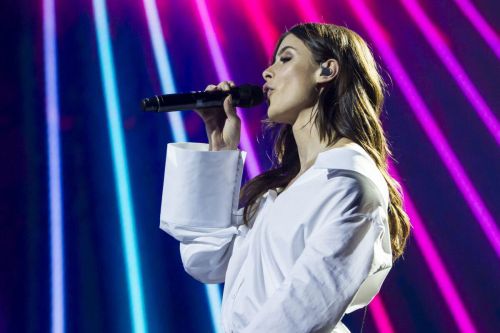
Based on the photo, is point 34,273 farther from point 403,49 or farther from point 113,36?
point 403,49

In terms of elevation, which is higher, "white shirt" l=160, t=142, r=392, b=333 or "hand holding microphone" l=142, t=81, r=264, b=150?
"hand holding microphone" l=142, t=81, r=264, b=150

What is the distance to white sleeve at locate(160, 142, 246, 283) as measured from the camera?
1.24 metres

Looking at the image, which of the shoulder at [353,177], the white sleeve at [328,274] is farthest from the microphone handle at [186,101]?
the white sleeve at [328,274]

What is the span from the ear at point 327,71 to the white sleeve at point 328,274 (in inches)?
12.0

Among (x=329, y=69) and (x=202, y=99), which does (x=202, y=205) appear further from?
(x=329, y=69)

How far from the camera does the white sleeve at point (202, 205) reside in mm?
1237

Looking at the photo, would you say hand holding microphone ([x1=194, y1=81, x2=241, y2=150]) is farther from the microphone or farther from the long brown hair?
the long brown hair

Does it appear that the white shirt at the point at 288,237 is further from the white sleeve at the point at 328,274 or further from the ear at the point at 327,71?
the ear at the point at 327,71

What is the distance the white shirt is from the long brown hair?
66 mm

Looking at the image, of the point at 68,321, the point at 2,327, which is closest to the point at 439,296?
the point at 68,321

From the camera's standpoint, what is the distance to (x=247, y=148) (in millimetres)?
1860

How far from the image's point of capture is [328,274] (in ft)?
2.96

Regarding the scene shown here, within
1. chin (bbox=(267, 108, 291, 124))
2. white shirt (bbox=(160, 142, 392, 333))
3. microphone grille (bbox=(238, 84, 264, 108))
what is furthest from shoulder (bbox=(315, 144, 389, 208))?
microphone grille (bbox=(238, 84, 264, 108))

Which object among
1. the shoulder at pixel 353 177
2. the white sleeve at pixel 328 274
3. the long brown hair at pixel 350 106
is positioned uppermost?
the long brown hair at pixel 350 106
